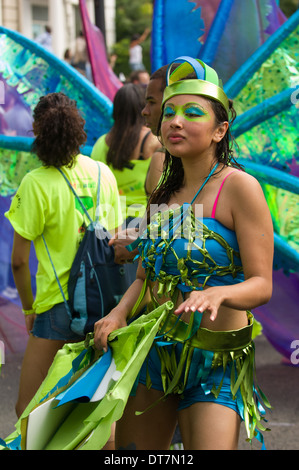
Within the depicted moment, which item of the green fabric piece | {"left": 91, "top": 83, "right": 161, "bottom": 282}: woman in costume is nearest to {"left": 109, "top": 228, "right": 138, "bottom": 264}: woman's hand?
the green fabric piece

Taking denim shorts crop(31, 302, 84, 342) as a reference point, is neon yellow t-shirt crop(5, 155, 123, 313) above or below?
above

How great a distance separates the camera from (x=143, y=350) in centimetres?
216

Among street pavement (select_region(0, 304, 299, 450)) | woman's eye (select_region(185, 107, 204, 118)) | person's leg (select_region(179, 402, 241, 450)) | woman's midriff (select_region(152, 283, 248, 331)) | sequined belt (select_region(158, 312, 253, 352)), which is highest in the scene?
woman's eye (select_region(185, 107, 204, 118))

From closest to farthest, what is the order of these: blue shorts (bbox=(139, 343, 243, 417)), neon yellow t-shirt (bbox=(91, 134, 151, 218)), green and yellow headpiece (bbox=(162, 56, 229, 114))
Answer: blue shorts (bbox=(139, 343, 243, 417)) < green and yellow headpiece (bbox=(162, 56, 229, 114)) < neon yellow t-shirt (bbox=(91, 134, 151, 218))

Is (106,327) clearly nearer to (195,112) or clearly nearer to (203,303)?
(203,303)

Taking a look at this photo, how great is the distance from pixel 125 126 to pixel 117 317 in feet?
6.46

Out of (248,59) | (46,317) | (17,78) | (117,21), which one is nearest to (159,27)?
(248,59)

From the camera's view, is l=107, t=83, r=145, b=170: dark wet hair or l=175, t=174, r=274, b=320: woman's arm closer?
l=175, t=174, r=274, b=320: woman's arm

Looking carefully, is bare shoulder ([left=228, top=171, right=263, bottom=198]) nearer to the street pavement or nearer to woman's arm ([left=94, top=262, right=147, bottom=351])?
woman's arm ([left=94, top=262, right=147, bottom=351])

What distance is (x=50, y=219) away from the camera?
3268mm

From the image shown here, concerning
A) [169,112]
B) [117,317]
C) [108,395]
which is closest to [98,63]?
[169,112]

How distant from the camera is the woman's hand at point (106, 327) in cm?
236

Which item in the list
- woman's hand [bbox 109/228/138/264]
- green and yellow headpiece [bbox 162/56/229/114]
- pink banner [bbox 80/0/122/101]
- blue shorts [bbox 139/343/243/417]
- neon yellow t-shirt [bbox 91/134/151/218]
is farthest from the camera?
pink banner [bbox 80/0/122/101]

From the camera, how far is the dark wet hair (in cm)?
407
